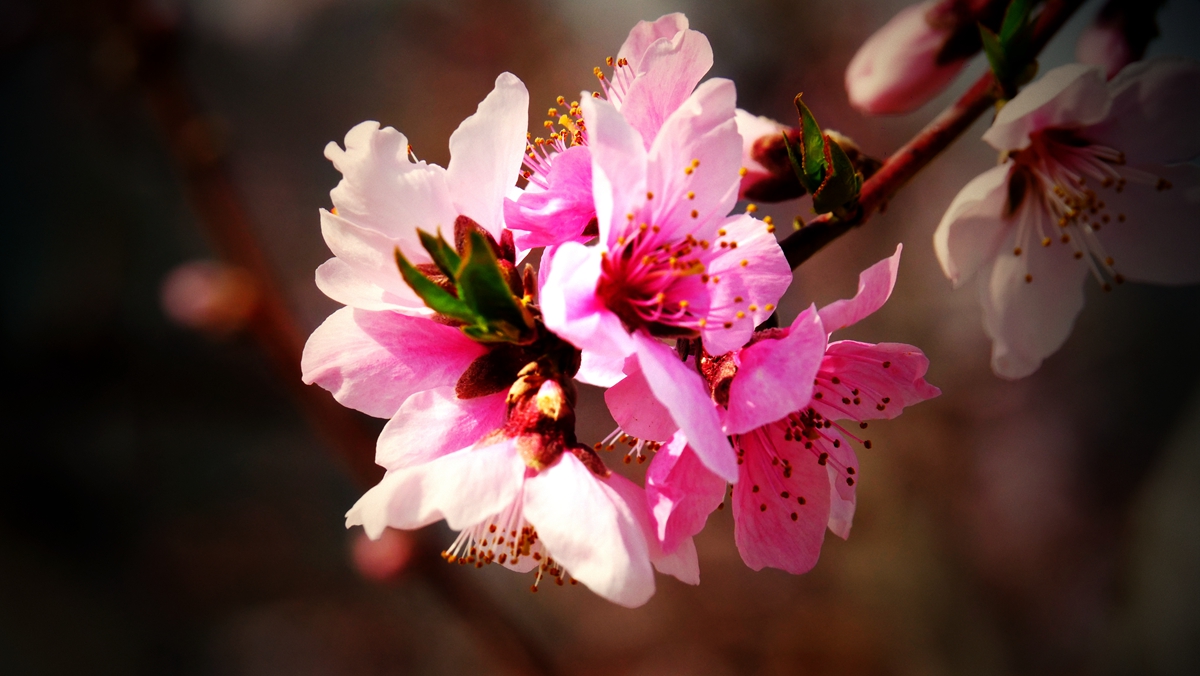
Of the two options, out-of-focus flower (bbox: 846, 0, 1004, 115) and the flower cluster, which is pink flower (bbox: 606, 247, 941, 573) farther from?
out-of-focus flower (bbox: 846, 0, 1004, 115)

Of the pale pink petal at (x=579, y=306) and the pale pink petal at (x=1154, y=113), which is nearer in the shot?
→ the pale pink petal at (x=579, y=306)

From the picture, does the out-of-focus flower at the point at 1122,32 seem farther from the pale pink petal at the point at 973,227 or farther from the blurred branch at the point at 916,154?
the pale pink petal at the point at 973,227

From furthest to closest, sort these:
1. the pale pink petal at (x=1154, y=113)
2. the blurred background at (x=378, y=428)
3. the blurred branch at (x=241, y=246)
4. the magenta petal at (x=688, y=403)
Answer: the blurred background at (x=378, y=428) → the blurred branch at (x=241, y=246) → the pale pink petal at (x=1154, y=113) → the magenta petal at (x=688, y=403)

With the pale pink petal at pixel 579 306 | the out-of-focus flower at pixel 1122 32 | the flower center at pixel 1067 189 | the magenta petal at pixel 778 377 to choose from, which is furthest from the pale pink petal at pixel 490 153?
the out-of-focus flower at pixel 1122 32

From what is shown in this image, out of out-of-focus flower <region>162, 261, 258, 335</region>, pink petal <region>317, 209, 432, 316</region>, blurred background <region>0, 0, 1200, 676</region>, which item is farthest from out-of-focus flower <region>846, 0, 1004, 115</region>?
blurred background <region>0, 0, 1200, 676</region>

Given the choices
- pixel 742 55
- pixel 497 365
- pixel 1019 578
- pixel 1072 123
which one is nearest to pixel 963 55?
pixel 1072 123
